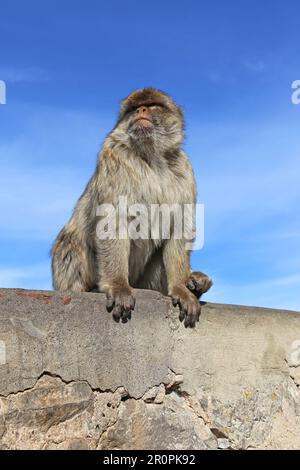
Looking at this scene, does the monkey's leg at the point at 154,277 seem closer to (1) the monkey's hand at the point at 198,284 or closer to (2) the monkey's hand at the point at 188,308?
(1) the monkey's hand at the point at 198,284

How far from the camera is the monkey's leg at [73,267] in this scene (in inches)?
193

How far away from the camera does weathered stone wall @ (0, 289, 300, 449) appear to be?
11.7ft

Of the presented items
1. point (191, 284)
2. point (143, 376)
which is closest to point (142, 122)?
point (191, 284)

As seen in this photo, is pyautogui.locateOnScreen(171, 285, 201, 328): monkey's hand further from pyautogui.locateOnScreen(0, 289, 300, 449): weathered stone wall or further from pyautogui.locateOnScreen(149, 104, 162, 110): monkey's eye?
pyautogui.locateOnScreen(149, 104, 162, 110): monkey's eye

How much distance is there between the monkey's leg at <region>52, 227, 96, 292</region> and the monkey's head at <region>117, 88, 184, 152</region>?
817 millimetres

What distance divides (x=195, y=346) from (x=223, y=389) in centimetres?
33

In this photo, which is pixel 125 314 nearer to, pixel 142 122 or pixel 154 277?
pixel 154 277

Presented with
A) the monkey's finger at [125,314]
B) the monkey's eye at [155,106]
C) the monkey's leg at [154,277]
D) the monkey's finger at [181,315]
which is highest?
the monkey's eye at [155,106]

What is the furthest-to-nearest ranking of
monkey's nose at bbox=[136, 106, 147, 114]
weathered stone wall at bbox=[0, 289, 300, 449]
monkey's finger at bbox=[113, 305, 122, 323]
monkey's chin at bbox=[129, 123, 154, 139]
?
1. monkey's nose at bbox=[136, 106, 147, 114]
2. monkey's chin at bbox=[129, 123, 154, 139]
3. monkey's finger at bbox=[113, 305, 122, 323]
4. weathered stone wall at bbox=[0, 289, 300, 449]

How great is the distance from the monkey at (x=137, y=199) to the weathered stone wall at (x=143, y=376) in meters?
0.33

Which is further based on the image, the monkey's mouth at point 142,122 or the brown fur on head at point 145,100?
the brown fur on head at point 145,100

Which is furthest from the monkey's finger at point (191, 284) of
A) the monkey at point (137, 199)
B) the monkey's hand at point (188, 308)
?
the monkey's hand at point (188, 308)

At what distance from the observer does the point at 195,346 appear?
423 cm

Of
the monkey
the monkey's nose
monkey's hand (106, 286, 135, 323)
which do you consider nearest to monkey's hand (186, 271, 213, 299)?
the monkey
